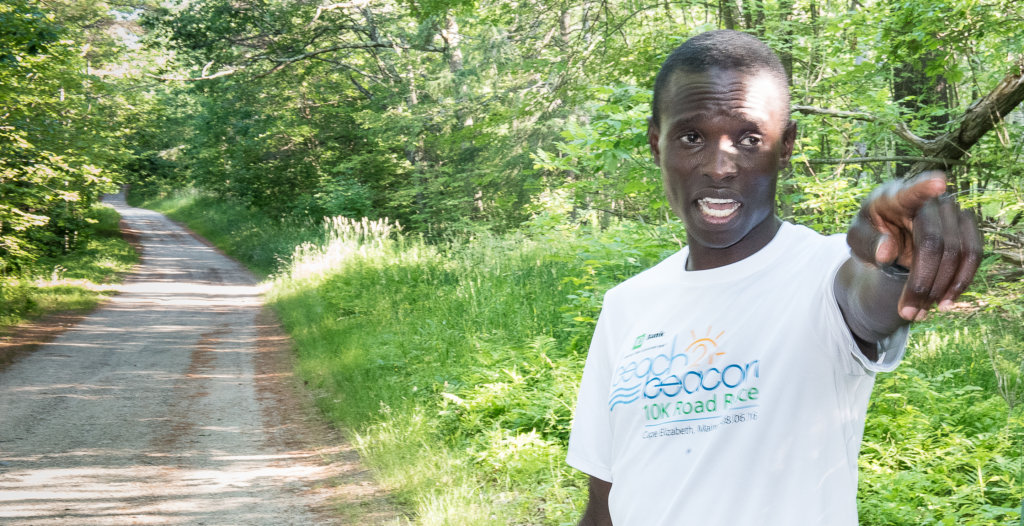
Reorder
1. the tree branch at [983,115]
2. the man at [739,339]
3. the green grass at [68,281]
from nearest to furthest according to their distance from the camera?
the man at [739,339], the tree branch at [983,115], the green grass at [68,281]

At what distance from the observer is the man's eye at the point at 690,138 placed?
5.09 feet

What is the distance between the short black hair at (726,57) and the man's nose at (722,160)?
14cm

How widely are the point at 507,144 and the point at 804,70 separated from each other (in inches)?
300

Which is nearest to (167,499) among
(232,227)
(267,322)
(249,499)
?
(249,499)

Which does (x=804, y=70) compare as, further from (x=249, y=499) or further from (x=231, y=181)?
(x=231, y=181)

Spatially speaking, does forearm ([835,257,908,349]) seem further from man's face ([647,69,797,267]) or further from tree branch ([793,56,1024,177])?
Result: tree branch ([793,56,1024,177])

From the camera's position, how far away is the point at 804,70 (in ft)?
25.3

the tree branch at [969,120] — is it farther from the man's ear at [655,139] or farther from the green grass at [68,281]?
the green grass at [68,281]

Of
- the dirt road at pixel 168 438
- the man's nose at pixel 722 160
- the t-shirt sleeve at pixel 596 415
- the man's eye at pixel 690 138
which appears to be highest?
the man's eye at pixel 690 138

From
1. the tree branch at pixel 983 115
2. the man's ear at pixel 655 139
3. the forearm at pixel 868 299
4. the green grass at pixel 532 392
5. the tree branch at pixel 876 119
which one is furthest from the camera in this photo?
the tree branch at pixel 876 119

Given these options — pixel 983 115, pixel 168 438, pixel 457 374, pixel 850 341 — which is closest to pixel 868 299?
pixel 850 341

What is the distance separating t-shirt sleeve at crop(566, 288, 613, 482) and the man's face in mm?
371

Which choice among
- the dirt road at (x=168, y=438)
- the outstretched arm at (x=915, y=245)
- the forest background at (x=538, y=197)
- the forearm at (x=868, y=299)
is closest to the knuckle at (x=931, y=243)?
the outstretched arm at (x=915, y=245)

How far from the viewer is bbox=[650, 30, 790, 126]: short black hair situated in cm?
153
